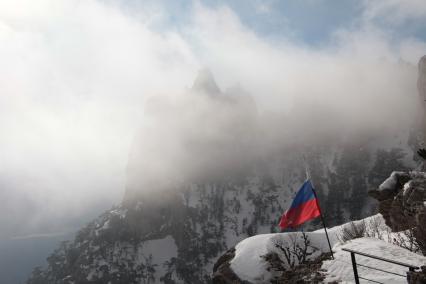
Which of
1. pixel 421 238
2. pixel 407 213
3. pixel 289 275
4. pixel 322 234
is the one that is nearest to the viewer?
pixel 421 238

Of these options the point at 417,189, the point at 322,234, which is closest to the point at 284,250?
the point at 322,234

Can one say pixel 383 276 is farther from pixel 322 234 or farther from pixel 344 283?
pixel 322 234

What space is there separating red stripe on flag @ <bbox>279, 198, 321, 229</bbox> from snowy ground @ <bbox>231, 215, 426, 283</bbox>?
2504mm

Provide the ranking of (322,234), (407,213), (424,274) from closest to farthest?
(424,274) < (407,213) < (322,234)

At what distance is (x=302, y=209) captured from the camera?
70.6 feet

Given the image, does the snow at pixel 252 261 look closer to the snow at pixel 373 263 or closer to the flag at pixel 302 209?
the snow at pixel 373 263

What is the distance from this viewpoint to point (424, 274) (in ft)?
39.6

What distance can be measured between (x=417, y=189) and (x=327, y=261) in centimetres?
1456

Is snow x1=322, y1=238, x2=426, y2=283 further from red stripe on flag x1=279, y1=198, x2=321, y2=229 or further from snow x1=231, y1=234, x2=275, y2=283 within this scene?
snow x1=231, y1=234, x2=275, y2=283

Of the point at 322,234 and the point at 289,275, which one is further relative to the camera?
the point at 322,234

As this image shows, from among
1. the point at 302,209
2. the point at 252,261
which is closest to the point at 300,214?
the point at 302,209

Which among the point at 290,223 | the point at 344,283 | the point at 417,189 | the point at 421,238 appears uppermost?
the point at 417,189

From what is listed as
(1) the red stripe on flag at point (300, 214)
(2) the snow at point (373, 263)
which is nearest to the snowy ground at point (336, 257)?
(2) the snow at point (373, 263)

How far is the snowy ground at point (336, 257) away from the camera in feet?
57.8
